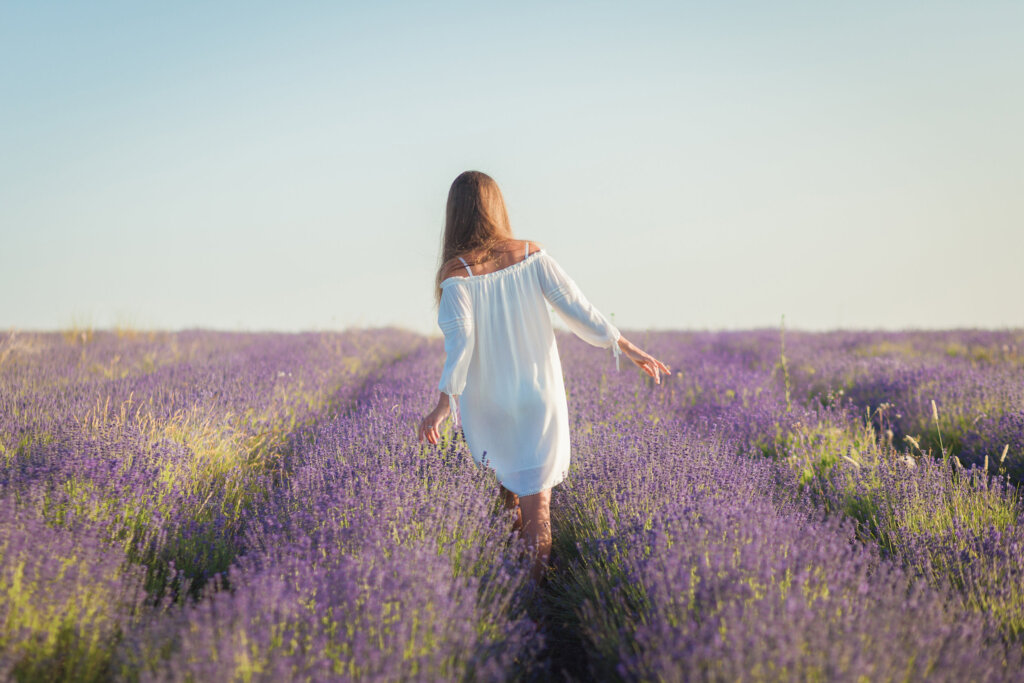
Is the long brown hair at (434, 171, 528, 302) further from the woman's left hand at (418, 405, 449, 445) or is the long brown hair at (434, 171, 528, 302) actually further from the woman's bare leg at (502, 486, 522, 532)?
the woman's bare leg at (502, 486, 522, 532)

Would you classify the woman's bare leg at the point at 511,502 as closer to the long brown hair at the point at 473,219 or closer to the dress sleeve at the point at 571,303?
the dress sleeve at the point at 571,303

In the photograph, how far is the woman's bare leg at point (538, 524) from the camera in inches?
107

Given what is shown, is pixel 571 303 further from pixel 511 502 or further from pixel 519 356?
pixel 511 502

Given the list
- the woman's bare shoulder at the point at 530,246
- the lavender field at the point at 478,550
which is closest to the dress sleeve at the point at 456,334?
the woman's bare shoulder at the point at 530,246

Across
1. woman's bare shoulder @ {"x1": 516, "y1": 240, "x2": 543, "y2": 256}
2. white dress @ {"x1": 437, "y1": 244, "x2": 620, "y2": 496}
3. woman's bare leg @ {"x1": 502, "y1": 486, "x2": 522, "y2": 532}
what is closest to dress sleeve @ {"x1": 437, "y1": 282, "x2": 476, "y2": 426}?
white dress @ {"x1": 437, "y1": 244, "x2": 620, "y2": 496}

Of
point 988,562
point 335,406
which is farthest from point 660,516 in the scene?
point 335,406

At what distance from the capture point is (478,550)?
2.55 metres

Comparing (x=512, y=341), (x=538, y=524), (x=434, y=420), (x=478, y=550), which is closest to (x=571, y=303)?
(x=512, y=341)

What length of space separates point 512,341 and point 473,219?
534 millimetres

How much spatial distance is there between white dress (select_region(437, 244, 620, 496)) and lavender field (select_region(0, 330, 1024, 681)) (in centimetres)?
29

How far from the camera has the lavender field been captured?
171 centimetres

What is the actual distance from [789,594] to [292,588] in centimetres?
141

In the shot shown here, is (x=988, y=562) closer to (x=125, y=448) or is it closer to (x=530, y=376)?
(x=530, y=376)

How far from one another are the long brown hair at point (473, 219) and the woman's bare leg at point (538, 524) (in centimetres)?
96
